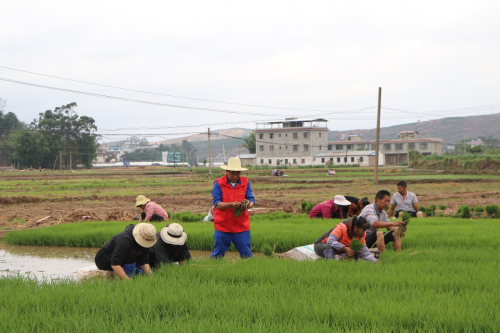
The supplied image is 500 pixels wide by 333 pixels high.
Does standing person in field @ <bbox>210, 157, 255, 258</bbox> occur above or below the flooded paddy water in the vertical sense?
above

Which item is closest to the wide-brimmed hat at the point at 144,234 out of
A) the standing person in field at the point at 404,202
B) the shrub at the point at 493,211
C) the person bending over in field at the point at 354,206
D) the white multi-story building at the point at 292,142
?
A: the person bending over in field at the point at 354,206

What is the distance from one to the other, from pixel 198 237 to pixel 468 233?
5226mm

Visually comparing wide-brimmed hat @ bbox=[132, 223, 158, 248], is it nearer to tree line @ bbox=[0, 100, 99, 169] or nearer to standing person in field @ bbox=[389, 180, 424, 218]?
standing person in field @ bbox=[389, 180, 424, 218]

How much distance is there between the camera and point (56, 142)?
74.3 meters

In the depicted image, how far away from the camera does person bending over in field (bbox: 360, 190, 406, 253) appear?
698cm

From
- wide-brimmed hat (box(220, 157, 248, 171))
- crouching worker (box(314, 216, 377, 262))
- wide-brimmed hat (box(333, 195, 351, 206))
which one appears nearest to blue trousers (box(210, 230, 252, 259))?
wide-brimmed hat (box(220, 157, 248, 171))

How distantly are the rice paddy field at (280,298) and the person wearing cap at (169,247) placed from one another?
0.26 m

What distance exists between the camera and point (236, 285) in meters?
5.16

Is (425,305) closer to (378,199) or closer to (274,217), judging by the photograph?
(378,199)

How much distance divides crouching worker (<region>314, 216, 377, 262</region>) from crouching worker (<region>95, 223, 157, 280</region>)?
249 cm

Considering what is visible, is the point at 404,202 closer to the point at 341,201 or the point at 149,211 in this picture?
the point at 341,201

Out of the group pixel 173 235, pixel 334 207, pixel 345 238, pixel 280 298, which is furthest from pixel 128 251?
pixel 334 207

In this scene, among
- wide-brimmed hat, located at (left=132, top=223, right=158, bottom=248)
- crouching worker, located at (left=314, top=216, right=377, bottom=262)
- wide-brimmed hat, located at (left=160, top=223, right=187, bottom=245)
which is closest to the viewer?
wide-brimmed hat, located at (left=132, top=223, right=158, bottom=248)

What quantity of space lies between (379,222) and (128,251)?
12.4 feet
